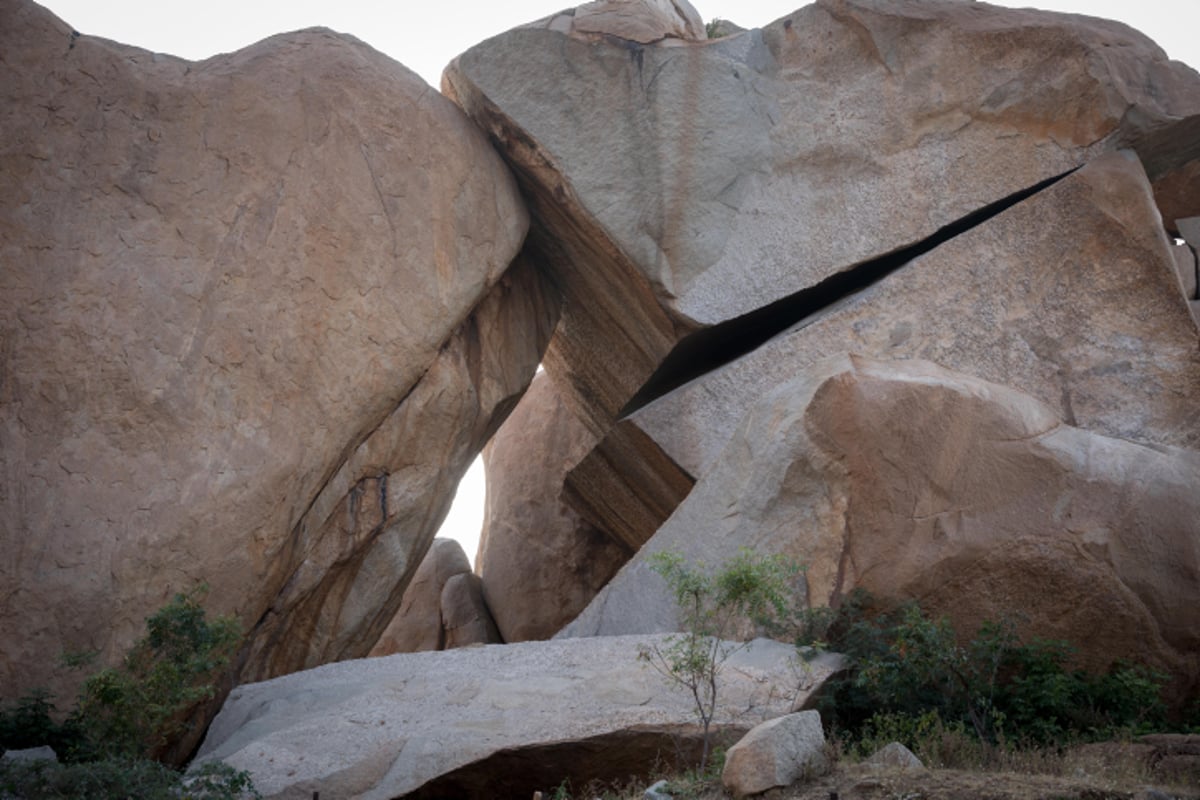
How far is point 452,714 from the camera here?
27.3ft

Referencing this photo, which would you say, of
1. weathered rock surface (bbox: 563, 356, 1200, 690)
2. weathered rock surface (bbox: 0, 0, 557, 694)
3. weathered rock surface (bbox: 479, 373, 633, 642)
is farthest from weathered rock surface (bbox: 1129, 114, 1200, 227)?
weathered rock surface (bbox: 479, 373, 633, 642)

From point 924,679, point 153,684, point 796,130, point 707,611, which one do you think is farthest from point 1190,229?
point 153,684

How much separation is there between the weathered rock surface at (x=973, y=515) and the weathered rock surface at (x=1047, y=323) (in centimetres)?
139

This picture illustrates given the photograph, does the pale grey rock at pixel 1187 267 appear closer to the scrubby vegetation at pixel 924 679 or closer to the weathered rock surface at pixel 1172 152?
the weathered rock surface at pixel 1172 152

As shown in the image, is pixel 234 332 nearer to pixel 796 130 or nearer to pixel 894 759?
pixel 796 130

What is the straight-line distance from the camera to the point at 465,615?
64.4 feet

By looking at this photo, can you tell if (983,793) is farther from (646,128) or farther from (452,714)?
(646,128)

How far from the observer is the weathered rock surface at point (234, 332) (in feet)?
31.4

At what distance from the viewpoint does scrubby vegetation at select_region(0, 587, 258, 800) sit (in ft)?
21.3

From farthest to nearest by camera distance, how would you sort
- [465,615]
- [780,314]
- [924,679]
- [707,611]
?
[465,615]
[780,314]
[924,679]
[707,611]

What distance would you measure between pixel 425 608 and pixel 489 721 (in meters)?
12.6

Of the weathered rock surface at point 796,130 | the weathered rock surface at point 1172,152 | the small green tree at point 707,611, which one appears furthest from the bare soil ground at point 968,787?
the weathered rock surface at point 1172,152

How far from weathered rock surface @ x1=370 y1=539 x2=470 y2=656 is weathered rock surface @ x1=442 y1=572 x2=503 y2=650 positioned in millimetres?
252

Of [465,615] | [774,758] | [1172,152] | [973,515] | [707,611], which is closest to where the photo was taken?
[774,758]
